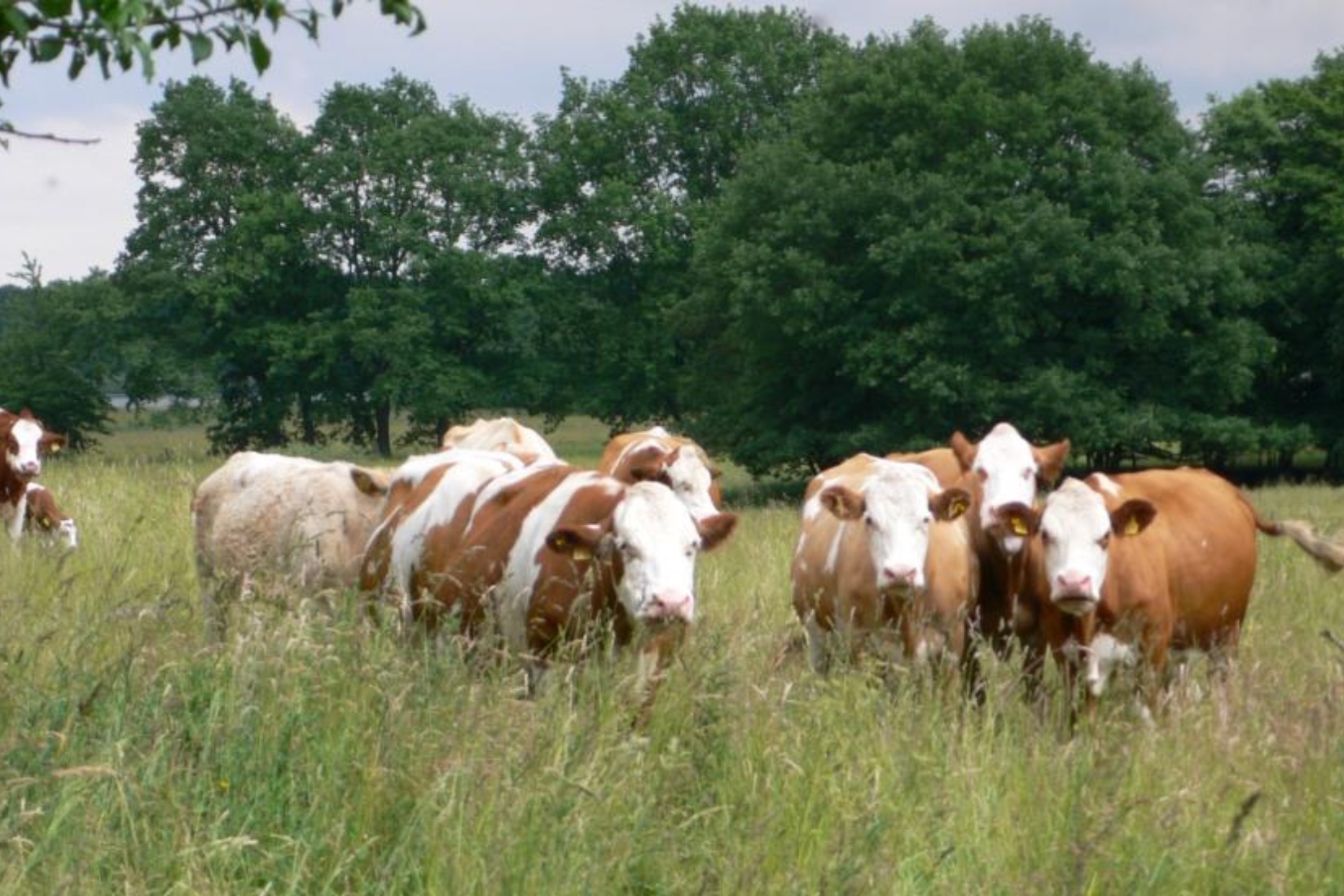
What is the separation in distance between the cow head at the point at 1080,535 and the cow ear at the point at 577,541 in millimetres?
2250

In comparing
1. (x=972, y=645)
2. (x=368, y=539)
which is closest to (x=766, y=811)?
(x=972, y=645)

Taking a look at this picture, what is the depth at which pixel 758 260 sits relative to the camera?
40.4 meters

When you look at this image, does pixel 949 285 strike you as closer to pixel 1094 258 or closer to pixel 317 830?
pixel 1094 258

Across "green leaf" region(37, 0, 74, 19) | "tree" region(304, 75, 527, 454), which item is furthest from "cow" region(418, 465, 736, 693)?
"tree" region(304, 75, 527, 454)

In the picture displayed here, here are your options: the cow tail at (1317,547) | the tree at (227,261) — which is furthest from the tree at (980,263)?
the cow tail at (1317,547)

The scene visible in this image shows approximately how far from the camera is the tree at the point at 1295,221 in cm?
4412

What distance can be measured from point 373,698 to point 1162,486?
5609 millimetres

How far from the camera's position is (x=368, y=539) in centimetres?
973

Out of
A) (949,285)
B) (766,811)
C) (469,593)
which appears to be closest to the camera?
(766,811)

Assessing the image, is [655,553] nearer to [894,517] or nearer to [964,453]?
[894,517]

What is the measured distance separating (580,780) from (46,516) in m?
11.2

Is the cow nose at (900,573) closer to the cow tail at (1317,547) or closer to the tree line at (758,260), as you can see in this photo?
the cow tail at (1317,547)

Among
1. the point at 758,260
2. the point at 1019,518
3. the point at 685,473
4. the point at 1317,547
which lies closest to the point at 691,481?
the point at 685,473

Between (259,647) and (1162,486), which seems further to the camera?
(1162,486)
